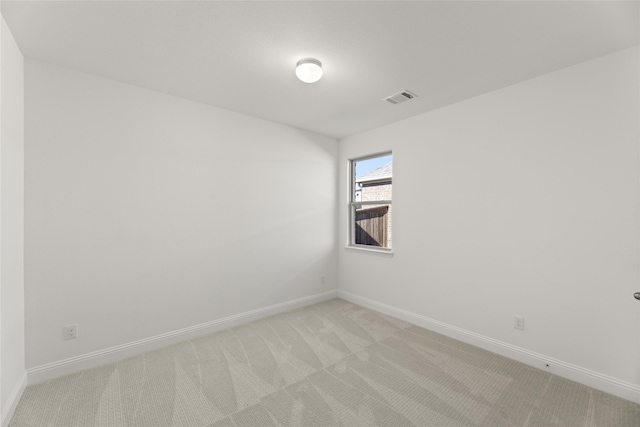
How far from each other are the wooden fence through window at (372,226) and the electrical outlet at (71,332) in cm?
334

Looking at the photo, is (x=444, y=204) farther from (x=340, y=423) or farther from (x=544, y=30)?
(x=340, y=423)

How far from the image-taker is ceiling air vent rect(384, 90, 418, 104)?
8.69 feet

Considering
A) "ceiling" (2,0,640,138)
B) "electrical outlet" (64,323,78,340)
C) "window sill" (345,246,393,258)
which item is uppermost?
"ceiling" (2,0,640,138)

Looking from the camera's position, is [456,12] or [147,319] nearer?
[456,12]

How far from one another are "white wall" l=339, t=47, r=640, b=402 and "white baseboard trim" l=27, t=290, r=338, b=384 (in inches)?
70.5

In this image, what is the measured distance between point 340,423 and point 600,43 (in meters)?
3.13

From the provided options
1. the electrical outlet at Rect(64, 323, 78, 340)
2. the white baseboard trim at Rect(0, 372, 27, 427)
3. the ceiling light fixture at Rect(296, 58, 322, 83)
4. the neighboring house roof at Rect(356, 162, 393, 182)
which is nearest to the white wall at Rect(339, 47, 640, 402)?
the neighboring house roof at Rect(356, 162, 393, 182)

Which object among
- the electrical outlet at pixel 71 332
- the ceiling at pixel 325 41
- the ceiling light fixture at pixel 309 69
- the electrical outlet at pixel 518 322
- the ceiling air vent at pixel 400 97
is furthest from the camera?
the ceiling air vent at pixel 400 97

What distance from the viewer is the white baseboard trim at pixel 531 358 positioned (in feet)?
6.29

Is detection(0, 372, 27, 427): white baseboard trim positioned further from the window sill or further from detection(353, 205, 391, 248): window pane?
detection(353, 205, 391, 248): window pane

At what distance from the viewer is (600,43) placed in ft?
6.15

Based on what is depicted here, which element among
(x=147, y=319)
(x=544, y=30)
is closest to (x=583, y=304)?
(x=544, y=30)

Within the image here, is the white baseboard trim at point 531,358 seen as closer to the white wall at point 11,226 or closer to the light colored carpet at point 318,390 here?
the light colored carpet at point 318,390

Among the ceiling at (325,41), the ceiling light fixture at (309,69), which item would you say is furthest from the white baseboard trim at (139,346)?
the ceiling light fixture at (309,69)
